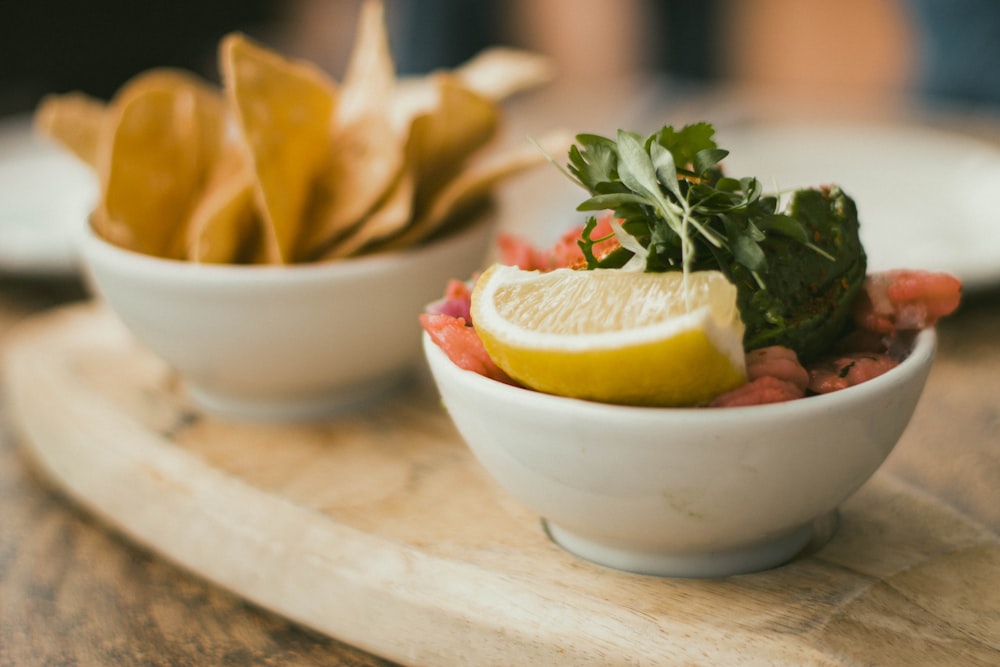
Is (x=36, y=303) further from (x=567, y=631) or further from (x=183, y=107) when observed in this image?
(x=567, y=631)

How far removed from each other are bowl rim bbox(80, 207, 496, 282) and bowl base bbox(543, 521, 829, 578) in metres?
0.36

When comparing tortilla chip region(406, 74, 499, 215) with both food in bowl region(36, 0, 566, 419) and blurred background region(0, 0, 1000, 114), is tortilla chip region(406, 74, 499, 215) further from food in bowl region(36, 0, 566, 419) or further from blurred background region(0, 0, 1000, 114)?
blurred background region(0, 0, 1000, 114)

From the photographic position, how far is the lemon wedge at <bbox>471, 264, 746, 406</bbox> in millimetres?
605

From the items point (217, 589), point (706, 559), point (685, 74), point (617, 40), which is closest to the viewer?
point (706, 559)

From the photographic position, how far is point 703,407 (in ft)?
2.11

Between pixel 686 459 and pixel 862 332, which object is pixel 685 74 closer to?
pixel 862 332

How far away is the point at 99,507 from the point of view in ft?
3.28

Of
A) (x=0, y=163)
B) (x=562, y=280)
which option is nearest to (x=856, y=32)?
(x=0, y=163)

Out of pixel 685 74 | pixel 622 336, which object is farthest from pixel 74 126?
pixel 685 74

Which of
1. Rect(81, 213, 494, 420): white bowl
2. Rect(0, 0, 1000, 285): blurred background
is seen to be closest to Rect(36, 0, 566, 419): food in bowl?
Rect(81, 213, 494, 420): white bowl

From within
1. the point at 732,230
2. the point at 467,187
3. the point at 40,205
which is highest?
the point at 732,230

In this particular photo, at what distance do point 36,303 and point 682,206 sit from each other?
116 centimetres

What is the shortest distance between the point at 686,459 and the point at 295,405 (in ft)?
1.80

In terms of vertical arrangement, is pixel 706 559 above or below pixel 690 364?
below
